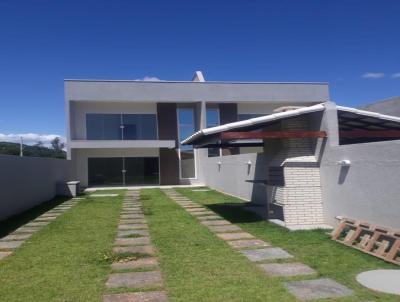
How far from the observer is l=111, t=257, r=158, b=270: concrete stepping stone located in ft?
21.0

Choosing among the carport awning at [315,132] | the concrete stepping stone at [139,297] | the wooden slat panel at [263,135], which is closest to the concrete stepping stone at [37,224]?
the carport awning at [315,132]

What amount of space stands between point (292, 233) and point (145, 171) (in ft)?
65.6

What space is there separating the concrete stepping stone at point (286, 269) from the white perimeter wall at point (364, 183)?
2.12 metres

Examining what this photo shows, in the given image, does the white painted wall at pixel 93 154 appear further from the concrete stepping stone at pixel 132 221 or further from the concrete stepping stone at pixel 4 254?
the concrete stepping stone at pixel 4 254

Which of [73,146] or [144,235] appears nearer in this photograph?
[144,235]

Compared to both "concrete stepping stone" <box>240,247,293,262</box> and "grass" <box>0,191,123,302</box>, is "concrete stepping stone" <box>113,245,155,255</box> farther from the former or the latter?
"concrete stepping stone" <box>240,247,293,262</box>

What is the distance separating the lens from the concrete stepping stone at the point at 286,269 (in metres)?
5.81

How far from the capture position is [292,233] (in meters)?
8.77

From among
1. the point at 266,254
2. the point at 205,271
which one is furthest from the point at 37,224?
the point at 266,254

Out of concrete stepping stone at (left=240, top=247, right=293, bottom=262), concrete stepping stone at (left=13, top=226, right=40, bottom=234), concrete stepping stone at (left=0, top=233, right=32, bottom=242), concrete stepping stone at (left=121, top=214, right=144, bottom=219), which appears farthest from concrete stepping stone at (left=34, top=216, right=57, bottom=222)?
concrete stepping stone at (left=240, top=247, right=293, bottom=262)

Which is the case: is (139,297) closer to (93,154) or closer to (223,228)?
(223,228)

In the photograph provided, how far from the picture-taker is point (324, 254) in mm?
6887

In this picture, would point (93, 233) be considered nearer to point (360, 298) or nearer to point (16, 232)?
point (16, 232)

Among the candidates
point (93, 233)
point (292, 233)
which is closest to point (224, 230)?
point (292, 233)
